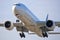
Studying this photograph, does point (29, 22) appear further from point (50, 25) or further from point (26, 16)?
point (50, 25)

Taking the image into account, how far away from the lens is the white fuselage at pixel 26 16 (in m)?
35.8

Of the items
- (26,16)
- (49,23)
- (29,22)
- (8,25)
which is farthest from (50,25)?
(8,25)

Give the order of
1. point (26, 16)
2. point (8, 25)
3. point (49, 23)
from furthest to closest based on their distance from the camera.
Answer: point (8, 25)
point (26, 16)
point (49, 23)

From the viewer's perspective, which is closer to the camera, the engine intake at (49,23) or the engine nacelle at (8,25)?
the engine intake at (49,23)

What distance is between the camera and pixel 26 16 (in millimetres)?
36500

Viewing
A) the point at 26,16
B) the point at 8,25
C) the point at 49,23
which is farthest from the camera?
the point at 8,25

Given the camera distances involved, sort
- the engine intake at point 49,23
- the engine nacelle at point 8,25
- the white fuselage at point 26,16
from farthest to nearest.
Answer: the engine nacelle at point 8,25, the engine intake at point 49,23, the white fuselage at point 26,16

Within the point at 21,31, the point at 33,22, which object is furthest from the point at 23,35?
the point at 33,22

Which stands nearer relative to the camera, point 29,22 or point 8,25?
point 29,22

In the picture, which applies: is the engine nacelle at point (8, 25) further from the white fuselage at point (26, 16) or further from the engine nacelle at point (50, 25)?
the engine nacelle at point (50, 25)

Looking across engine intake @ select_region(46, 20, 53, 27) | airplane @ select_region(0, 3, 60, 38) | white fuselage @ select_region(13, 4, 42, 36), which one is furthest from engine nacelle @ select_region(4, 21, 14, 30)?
engine intake @ select_region(46, 20, 53, 27)

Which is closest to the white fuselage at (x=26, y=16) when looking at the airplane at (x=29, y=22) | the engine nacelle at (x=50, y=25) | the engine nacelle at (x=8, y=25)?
the airplane at (x=29, y=22)

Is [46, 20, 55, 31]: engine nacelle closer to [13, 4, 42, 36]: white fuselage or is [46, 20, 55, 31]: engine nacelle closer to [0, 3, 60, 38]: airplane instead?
[0, 3, 60, 38]: airplane

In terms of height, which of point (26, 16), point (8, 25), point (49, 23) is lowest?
point (8, 25)
